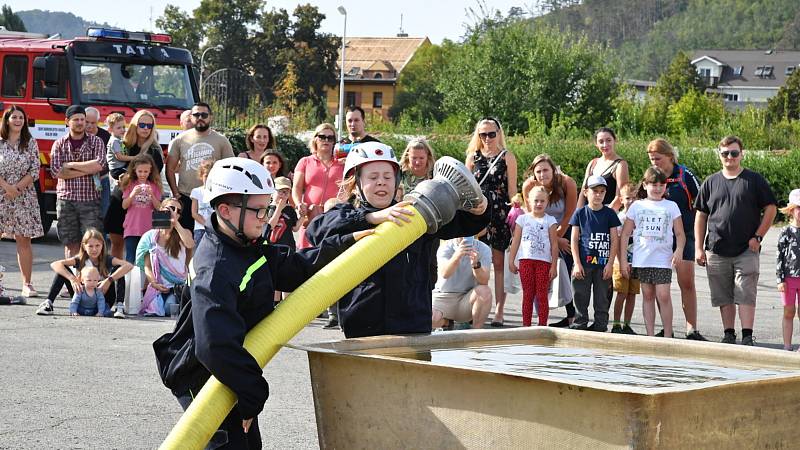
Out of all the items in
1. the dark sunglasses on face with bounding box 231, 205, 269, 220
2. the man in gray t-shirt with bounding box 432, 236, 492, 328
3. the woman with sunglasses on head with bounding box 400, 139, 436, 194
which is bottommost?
the man in gray t-shirt with bounding box 432, 236, 492, 328

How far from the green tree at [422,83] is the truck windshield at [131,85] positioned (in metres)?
72.7

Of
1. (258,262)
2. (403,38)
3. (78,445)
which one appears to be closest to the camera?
(258,262)

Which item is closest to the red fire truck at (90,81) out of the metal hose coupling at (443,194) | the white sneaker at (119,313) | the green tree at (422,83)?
the white sneaker at (119,313)

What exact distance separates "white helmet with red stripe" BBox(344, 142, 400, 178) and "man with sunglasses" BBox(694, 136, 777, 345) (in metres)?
6.04

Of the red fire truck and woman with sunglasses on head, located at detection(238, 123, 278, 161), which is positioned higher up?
the red fire truck

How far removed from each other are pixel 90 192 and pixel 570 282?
17.6 ft

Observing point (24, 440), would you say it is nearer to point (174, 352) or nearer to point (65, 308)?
point (174, 352)

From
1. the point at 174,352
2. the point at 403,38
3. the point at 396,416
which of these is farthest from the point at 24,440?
the point at 403,38

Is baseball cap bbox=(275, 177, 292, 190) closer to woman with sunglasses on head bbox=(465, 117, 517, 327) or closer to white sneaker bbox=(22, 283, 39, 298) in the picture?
woman with sunglasses on head bbox=(465, 117, 517, 327)

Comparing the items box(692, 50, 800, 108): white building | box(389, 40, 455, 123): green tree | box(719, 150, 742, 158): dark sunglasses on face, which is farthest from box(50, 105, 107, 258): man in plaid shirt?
box(692, 50, 800, 108): white building

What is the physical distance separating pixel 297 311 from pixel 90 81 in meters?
15.4

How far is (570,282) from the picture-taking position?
12000 mm

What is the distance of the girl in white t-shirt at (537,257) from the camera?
444 inches

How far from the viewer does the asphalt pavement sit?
7.10 meters
